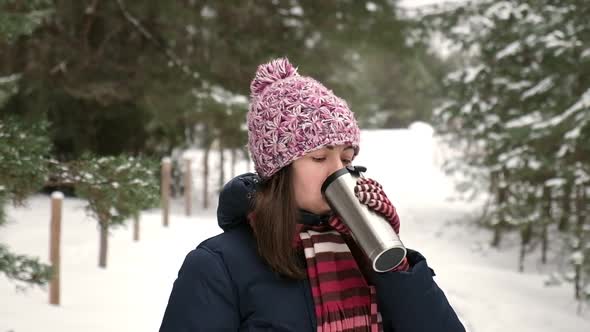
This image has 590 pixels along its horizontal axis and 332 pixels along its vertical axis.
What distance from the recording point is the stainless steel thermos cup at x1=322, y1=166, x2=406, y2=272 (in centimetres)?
142

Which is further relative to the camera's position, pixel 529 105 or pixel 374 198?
pixel 529 105

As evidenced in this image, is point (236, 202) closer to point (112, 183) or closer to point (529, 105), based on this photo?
point (112, 183)

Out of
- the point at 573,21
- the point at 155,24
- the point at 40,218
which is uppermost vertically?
the point at 155,24

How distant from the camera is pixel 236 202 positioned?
66.3 inches

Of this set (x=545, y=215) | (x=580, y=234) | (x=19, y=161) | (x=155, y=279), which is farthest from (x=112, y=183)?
(x=545, y=215)

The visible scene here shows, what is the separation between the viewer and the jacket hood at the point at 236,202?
1.68 metres

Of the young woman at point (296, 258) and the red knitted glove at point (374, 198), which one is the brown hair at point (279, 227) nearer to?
the young woman at point (296, 258)

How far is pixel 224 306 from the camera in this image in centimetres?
154

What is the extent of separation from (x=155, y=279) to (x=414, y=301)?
17.3 feet

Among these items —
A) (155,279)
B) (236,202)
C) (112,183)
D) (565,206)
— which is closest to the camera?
(236,202)

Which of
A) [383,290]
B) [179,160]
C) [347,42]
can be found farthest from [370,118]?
[383,290]

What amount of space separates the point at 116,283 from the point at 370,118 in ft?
72.3

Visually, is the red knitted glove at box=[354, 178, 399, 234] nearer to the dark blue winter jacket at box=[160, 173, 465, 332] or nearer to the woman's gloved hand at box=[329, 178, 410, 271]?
the woman's gloved hand at box=[329, 178, 410, 271]

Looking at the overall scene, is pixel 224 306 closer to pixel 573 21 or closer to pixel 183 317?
pixel 183 317
